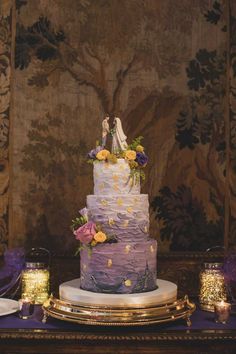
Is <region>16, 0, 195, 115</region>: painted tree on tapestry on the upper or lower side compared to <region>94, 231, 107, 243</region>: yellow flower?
upper

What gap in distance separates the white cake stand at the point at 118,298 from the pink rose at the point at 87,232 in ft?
0.95

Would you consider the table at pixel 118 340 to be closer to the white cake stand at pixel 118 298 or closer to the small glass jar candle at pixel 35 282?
the white cake stand at pixel 118 298

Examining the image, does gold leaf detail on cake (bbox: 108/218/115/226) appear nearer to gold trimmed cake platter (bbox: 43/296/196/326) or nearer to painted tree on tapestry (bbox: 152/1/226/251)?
gold trimmed cake platter (bbox: 43/296/196/326)

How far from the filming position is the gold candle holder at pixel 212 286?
11.1 ft

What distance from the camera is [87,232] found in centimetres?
294

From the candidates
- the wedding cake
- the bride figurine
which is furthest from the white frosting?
the bride figurine

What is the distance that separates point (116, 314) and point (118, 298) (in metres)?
0.09

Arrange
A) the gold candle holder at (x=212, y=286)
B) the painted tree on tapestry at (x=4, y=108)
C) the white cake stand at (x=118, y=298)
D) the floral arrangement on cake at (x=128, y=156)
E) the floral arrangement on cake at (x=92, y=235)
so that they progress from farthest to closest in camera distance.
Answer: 1. the painted tree on tapestry at (x=4, y=108)
2. the gold candle holder at (x=212, y=286)
3. the floral arrangement on cake at (x=128, y=156)
4. the floral arrangement on cake at (x=92, y=235)
5. the white cake stand at (x=118, y=298)

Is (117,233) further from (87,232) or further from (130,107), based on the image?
(130,107)

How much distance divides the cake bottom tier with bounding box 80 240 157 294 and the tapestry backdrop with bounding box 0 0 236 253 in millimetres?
761

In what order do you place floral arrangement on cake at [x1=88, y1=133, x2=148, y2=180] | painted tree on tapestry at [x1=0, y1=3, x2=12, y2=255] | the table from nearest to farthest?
1. the table
2. floral arrangement on cake at [x1=88, y1=133, x2=148, y2=180]
3. painted tree on tapestry at [x1=0, y1=3, x2=12, y2=255]

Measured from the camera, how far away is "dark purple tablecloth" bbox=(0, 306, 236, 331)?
9.42ft

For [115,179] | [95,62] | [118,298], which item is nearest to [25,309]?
[118,298]

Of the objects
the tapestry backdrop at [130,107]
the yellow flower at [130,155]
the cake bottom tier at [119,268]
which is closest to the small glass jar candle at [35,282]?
the tapestry backdrop at [130,107]
